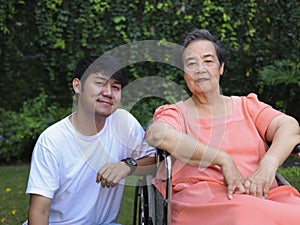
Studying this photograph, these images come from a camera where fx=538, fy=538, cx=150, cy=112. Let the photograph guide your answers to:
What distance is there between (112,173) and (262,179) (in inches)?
25.4

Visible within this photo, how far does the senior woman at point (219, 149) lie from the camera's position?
215 centimetres

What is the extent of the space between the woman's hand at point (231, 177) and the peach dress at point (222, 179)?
5 cm

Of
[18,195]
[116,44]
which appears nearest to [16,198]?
[18,195]

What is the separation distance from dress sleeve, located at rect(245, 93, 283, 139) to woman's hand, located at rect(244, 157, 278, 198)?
21 cm

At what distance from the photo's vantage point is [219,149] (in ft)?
7.98

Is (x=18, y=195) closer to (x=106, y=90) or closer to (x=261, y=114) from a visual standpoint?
(x=106, y=90)

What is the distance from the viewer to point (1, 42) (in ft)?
19.2

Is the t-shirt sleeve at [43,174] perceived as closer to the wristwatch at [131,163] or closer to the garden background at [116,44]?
the wristwatch at [131,163]

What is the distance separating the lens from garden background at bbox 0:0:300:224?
5727 millimetres

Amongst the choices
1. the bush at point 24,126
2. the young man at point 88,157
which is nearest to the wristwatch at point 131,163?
the young man at point 88,157

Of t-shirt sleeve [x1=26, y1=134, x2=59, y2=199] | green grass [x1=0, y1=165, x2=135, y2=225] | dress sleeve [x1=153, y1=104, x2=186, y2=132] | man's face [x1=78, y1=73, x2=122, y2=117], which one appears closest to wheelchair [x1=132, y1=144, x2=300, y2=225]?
dress sleeve [x1=153, y1=104, x2=186, y2=132]

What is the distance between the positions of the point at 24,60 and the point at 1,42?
310 millimetres

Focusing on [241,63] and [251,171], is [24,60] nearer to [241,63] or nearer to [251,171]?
[241,63]

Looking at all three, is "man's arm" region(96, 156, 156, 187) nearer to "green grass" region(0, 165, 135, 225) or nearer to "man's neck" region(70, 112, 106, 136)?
"man's neck" region(70, 112, 106, 136)
